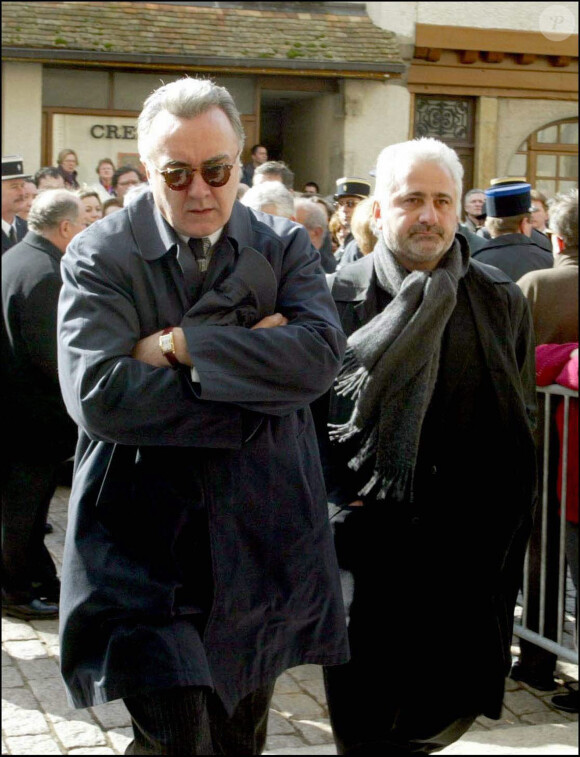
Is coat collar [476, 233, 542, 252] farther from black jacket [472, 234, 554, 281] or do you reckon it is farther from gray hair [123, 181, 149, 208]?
gray hair [123, 181, 149, 208]

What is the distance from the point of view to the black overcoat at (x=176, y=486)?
Answer: 299 cm

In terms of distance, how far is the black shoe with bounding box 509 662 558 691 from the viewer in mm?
5219

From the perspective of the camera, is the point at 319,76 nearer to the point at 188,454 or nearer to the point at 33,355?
the point at 33,355

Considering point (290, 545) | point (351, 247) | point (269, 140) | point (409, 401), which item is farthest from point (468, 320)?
point (269, 140)

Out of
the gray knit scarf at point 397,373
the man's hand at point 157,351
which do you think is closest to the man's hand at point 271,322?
the man's hand at point 157,351

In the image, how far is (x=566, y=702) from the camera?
196 inches

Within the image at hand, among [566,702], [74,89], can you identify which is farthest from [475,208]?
[566,702]

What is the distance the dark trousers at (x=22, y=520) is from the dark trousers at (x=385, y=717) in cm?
270

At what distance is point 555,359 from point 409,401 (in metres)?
1.41

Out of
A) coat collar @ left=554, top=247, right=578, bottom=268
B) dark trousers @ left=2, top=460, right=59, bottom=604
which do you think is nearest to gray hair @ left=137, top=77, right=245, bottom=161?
coat collar @ left=554, top=247, right=578, bottom=268

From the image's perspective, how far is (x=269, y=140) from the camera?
19.3 meters

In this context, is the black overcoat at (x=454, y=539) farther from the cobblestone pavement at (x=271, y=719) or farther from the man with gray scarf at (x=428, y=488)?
the cobblestone pavement at (x=271, y=719)

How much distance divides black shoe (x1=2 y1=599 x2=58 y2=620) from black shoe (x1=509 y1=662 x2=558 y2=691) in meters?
2.32

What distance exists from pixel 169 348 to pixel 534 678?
294 cm
